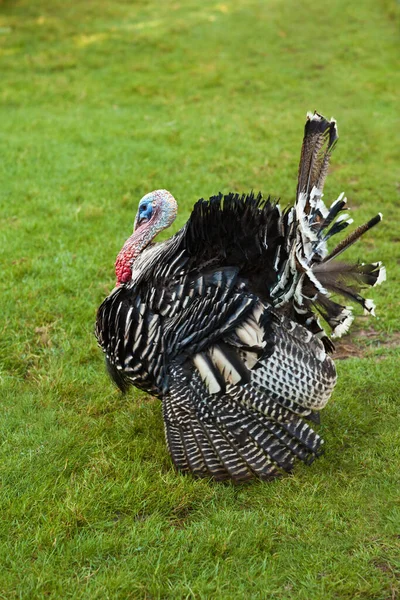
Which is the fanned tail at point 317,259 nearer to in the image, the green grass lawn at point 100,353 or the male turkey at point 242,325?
the male turkey at point 242,325

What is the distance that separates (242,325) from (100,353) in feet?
6.28

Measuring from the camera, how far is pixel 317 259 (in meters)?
4.48

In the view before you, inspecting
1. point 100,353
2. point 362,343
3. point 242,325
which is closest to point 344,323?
point 242,325

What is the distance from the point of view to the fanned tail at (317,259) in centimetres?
420

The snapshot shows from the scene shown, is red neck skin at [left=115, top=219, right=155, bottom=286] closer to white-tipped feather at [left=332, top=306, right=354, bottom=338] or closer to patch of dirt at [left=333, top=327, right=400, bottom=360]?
white-tipped feather at [left=332, top=306, right=354, bottom=338]

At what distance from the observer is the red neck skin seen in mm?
4867

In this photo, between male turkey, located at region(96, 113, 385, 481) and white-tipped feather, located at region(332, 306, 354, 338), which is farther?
white-tipped feather, located at region(332, 306, 354, 338)

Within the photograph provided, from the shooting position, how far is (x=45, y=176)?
9.20 metres

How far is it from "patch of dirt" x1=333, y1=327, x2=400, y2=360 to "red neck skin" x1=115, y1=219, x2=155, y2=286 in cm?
199

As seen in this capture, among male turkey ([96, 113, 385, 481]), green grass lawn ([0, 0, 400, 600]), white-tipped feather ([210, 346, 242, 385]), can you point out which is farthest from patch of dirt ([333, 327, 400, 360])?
white-tipped feather ([210, 346, 242, 385])

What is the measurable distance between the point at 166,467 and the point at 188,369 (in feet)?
2.32

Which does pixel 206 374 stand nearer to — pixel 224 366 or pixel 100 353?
pixel 224 366

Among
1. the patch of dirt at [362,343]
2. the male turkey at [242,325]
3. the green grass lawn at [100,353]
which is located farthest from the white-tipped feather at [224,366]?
the patch of dirt at [362,343]

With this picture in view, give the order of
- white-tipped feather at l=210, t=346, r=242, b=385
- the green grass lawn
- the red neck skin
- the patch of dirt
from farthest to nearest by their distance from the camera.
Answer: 1. the patch of dirt
2. the red neck skin
3. white-tipped feather at l=210, t=346, r=242, b=385
4. the green grass lawn
